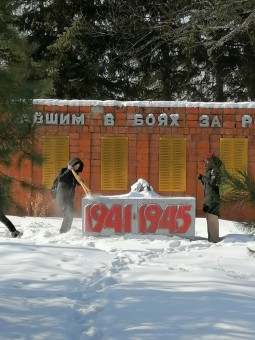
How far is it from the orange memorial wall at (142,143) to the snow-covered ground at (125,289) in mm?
4269

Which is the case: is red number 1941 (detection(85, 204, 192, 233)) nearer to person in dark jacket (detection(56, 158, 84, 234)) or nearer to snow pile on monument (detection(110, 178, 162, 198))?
snow pile on monument (detection(110, 178, 162, 198))

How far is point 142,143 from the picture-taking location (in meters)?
16.2

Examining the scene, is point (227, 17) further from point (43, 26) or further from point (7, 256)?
point (43, 26)

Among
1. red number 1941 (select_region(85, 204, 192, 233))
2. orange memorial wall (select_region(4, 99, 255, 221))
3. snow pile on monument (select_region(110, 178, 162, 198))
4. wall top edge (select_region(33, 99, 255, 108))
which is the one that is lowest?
red number 1941 (select_region(85, 204, 192, 233))

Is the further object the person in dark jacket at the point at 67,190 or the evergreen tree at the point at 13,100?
the person in dark jacket at the point at 67,190

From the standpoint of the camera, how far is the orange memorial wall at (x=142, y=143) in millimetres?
15992

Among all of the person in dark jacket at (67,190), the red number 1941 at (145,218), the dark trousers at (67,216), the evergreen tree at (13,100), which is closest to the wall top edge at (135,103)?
the person in dark jacket at (67,190)

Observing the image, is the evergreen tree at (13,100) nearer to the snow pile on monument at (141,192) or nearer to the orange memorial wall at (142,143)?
the snow pile on monument at (141,192)

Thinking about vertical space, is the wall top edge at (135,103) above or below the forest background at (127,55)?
below

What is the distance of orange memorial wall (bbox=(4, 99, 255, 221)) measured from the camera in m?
16.0

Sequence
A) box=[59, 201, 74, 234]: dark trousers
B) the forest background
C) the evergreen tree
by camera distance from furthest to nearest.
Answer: the forest background → box=[59, 201, 74, 234]: dark trousers → the evergreen tree

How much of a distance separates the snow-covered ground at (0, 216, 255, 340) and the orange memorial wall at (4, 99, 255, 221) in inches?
168

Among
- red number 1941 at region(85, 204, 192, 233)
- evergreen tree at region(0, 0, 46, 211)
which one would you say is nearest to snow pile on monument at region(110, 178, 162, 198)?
red number 1941 at region(85, 204, 192, 233)

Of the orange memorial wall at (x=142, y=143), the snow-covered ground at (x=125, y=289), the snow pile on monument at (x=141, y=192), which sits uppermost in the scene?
the orange memorial wall at (x=142, y=143)
